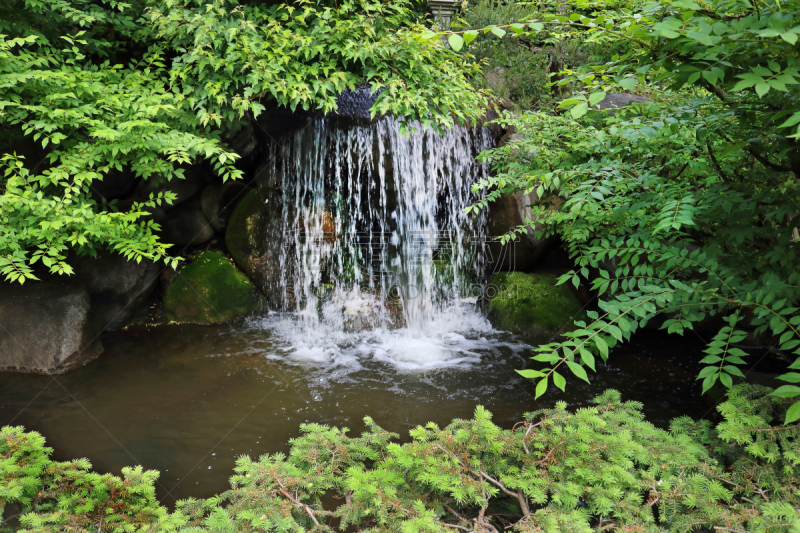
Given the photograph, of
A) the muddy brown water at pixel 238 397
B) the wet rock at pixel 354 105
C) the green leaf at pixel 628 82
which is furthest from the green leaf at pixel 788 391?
the wet rock at pixel 354 105

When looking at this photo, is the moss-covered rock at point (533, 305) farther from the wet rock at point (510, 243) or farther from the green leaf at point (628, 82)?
the green leaf at point (628, 82)

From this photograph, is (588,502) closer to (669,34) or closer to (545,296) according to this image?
(669,34)

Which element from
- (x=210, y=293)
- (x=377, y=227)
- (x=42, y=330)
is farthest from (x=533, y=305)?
(x=42, y=330)

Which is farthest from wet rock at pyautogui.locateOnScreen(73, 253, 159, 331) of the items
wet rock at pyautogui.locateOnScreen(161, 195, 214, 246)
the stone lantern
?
the stone lantern

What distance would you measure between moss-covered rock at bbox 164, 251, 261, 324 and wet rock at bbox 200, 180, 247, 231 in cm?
64

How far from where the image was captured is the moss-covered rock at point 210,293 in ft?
23.4

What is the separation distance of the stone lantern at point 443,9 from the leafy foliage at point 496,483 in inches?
308

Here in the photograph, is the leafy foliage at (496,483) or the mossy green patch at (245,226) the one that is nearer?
the leafy foliage at (496,483)

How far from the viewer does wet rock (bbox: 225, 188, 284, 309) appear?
761 centimetres

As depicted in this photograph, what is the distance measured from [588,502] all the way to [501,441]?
1.30ft

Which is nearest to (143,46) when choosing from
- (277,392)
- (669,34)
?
(277,392)

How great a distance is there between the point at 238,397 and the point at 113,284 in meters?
3.31

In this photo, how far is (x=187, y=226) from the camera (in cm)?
754

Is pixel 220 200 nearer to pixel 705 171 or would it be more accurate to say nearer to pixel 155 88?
pixel 155 88
